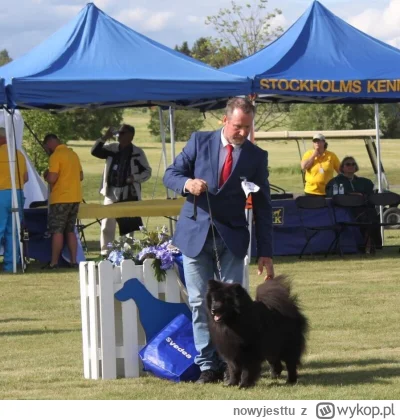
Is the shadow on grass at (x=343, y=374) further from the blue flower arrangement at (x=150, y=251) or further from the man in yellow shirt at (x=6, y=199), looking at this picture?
the man in yellow shirt at (x=6, y=199)

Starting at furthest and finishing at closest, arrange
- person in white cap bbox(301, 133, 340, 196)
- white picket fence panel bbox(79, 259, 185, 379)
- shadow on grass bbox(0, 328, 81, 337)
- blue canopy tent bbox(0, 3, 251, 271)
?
person in white cap bbox(301, 133, 340, 196), blue canopy tent bbox(0, 3, 251, 271), shadow on grass bbox(0, 328, 81, 337), white picket fence panel bbox(79, 259, 185, 379)

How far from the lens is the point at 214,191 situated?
22.5 feet

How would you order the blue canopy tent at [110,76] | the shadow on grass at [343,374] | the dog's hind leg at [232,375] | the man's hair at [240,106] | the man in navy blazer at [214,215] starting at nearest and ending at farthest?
the man's hair at [240,106] → the dog's hind leg at [232,375] → the man in navy blazer at [214,215] → the shadow on grass at [343,374] → the blue canopy tent at [110,76]

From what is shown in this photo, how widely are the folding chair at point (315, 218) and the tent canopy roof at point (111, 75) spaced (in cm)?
203

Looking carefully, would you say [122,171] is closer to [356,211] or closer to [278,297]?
[356,211]

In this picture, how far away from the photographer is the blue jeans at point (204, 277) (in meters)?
6.94

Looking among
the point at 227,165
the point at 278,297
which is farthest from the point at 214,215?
the point at 278,297

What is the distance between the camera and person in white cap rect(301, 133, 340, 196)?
16.8 metres

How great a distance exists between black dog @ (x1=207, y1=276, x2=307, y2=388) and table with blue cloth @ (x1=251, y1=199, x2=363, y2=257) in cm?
864

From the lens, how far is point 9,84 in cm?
1360

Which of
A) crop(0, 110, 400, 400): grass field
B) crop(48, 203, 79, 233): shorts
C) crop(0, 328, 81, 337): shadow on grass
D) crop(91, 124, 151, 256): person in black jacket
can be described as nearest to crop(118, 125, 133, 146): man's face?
crop(91, 124, 151, 256): person in black jacket

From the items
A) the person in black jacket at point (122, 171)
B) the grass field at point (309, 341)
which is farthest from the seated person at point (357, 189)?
the person in black jacket at point (122, 171)

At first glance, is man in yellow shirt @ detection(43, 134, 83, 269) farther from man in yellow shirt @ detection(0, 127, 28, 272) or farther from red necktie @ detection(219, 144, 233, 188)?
red necktie @ detection(219, 144, 233, 188)

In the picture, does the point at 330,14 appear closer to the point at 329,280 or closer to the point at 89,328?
the point at 329,280
